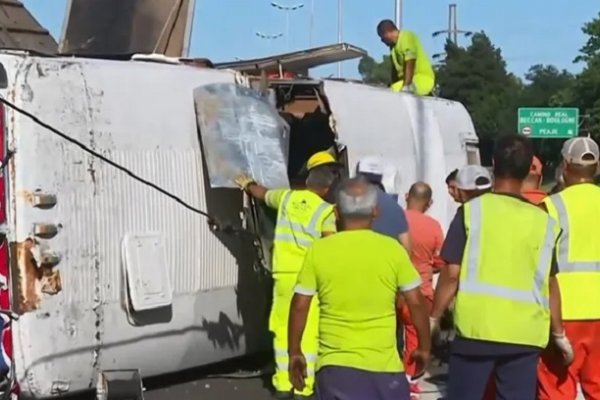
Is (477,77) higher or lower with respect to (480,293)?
higher

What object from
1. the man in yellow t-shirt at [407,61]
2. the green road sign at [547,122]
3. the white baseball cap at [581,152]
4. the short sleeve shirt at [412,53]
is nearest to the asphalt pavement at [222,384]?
the white baseball cap at [581,152]

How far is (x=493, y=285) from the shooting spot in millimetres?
5902

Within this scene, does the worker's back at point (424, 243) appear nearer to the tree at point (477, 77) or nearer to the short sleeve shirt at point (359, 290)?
the short sleeve shirt at point (359, 290)

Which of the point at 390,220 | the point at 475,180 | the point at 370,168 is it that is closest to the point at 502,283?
the point at 475,180

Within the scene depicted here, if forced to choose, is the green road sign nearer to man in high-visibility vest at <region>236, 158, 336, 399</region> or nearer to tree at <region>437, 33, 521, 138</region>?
man in high-visibility vest at <region>236, 158, 336, 399</region>

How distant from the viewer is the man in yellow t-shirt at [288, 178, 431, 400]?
5473 millimetres

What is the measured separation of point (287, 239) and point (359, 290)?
94.5 inches

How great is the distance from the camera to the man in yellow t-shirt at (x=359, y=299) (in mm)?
5473

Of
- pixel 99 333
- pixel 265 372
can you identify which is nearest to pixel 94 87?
pixel 99 333

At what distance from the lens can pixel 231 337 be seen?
8.14 m

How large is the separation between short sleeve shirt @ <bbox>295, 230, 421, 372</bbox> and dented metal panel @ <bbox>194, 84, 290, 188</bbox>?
7.52 feet

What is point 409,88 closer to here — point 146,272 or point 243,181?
point 243,181

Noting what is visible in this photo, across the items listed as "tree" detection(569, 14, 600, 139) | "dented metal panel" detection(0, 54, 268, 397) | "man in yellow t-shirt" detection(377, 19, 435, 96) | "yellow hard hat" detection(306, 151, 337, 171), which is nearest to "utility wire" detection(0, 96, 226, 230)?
"dented metal panel" detection(0, 54, 268, 397)

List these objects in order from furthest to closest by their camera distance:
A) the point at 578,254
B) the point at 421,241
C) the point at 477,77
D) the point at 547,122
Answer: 1. the point at 477,77
2. the point at 547,122
3. the point at 421,241
4. the point at 578,254
